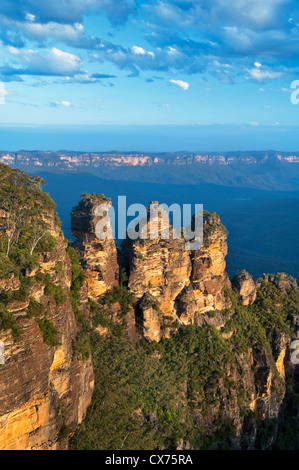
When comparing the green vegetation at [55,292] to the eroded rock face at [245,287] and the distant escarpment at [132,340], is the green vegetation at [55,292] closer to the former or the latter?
the distant escarpment at [132,340]

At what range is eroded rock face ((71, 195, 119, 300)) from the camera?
3278 cm

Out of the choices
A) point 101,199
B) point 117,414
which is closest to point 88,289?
point 101,199

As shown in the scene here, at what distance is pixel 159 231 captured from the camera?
117 ft

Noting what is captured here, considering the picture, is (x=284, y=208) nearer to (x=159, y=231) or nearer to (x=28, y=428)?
(x=159, y=231)

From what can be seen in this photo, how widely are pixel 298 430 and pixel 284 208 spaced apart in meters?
134

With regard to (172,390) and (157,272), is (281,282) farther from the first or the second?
(172,390)

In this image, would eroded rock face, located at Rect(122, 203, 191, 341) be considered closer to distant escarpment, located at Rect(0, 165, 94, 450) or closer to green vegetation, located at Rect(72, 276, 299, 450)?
green vegetation, located at Rect(72, 276, 299, 450)

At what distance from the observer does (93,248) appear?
108 ft

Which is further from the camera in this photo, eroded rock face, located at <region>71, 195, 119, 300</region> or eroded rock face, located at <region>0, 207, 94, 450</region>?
eroded rock face, located at <region>71, 195, 119, 300</region>

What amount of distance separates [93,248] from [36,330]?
47.3ft

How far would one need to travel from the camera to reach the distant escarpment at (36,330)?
58.3ft

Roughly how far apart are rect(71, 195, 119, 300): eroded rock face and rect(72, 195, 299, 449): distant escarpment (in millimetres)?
99

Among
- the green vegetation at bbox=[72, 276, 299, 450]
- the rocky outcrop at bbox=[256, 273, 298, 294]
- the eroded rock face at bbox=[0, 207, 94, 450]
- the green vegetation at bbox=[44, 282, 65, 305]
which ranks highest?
the green vegetation at bbox=[44, 282, 65, 305]

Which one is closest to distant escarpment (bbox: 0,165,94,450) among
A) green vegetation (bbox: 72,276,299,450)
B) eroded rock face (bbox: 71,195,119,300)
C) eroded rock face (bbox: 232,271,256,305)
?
green vegetation (bbox: 72,276,299,450)
